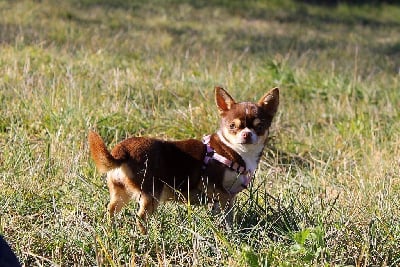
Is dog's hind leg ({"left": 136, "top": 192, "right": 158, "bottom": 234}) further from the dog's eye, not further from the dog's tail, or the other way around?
the dog's eye

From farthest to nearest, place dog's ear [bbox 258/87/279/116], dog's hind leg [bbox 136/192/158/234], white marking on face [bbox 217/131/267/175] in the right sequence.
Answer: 1. dog's ear [bbox 258/87/279/116]
2. white marking on face [bbox 217/131/267/175]
3. dog's hind leg [bbox 136/192/158/234]

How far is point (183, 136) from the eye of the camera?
5.75 meters

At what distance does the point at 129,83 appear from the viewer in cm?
672

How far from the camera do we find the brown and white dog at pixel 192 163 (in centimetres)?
370

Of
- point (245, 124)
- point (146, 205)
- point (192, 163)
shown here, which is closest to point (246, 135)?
point (245, 124)

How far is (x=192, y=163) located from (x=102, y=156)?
21.4 inches

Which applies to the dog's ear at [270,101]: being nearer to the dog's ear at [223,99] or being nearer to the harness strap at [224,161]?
the dog's ear at [223,99]

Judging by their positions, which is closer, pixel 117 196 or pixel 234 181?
pixel 117 196

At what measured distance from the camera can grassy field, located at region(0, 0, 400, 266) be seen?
3.49m

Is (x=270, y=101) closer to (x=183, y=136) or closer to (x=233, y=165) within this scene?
(x=233, y=165)

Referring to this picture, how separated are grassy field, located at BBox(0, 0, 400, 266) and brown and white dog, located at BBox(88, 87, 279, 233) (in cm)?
11

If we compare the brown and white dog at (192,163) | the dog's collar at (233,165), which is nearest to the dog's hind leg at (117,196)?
the brown and white dog at (192,163)

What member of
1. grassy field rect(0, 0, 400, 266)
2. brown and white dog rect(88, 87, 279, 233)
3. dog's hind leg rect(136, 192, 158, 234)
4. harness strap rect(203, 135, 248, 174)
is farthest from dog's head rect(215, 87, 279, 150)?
dog's hind leg rect(136, 192, 158, 234)

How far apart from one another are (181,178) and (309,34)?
10345 mm
